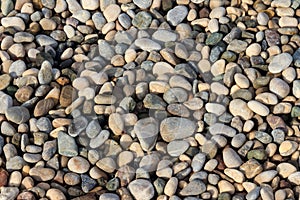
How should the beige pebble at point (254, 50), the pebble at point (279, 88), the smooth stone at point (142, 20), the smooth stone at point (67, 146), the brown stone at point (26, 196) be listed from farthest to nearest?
the smooth stone at point (142, 20)
the beige pebble at point (254, 50)
the pebble at point (279, 88)
the smooth stone at point (67, 146)
the brown stone at point (26, 196)

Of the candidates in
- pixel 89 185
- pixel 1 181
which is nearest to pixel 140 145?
pixel 89 185

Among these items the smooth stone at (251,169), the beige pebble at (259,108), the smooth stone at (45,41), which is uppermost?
the smooth stone at (45,41)

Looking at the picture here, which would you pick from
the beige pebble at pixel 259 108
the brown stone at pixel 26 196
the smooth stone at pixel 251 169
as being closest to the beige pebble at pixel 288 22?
the beige pebble at pixel 259 108

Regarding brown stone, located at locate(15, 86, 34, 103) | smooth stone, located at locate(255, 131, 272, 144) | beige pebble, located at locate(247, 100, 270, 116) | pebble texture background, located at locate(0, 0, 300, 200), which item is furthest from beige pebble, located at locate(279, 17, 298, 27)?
brown stone, located at locate(15, 86, 34, 103)

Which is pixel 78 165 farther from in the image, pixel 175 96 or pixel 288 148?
pixel 288 148

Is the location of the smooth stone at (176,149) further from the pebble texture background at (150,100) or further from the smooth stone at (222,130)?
the smooth stone at (222,130)

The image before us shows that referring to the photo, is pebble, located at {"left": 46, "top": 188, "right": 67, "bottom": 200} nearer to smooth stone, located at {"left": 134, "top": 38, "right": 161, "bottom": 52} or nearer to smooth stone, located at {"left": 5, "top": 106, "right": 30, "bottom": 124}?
smooth stone, located at {"left": 5, "top": 106, "right": 30, "bottom": 124}
